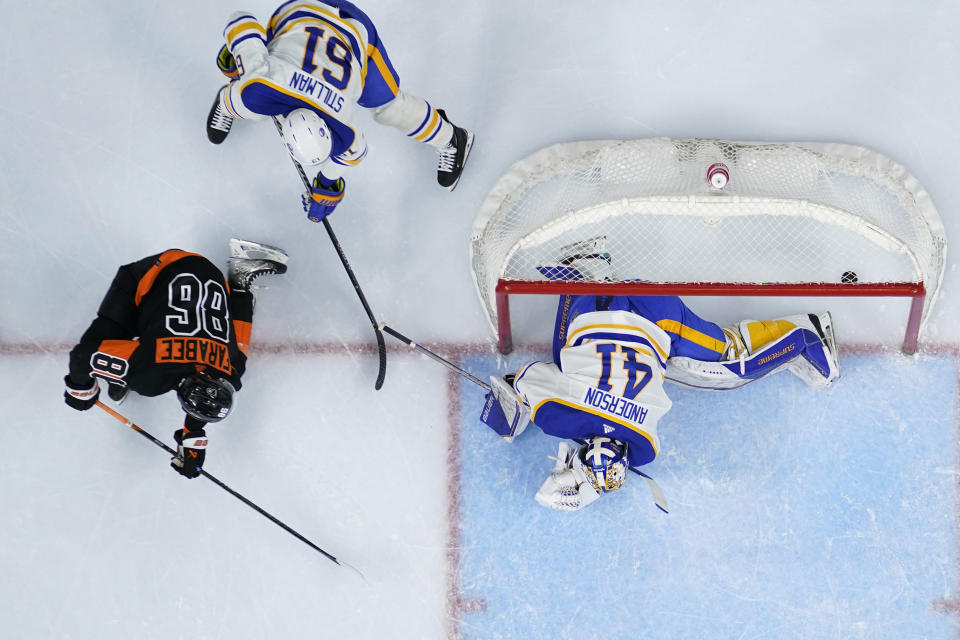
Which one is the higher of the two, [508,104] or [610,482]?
[508,104]

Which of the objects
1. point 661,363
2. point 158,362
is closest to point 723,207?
point 661,363

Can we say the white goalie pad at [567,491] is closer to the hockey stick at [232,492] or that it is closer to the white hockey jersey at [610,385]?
the white hockey jersey at [610,385]

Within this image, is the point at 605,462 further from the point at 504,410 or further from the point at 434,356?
the point at 434,356

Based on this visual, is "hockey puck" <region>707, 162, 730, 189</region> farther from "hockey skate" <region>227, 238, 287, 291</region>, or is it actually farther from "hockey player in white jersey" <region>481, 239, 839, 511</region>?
"hockey skate" <region>227, 238, 287, 291</region>

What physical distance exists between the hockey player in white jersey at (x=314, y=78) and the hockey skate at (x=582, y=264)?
0.85m

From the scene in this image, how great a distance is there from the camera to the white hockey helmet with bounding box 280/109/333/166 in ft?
9.39

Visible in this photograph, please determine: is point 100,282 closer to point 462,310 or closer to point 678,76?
point 462,310

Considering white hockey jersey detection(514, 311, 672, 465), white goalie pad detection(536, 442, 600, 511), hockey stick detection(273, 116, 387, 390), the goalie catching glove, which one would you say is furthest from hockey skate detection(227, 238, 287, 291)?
white goalie pad detection(536, 442, 600, 511)

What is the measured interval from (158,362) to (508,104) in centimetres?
179

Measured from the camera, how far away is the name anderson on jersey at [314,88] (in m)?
2.85

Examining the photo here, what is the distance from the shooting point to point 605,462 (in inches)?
125

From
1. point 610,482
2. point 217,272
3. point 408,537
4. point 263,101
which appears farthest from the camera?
point 408,537

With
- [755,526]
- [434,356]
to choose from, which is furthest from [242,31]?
[755,526]

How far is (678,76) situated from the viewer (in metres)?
3.77
